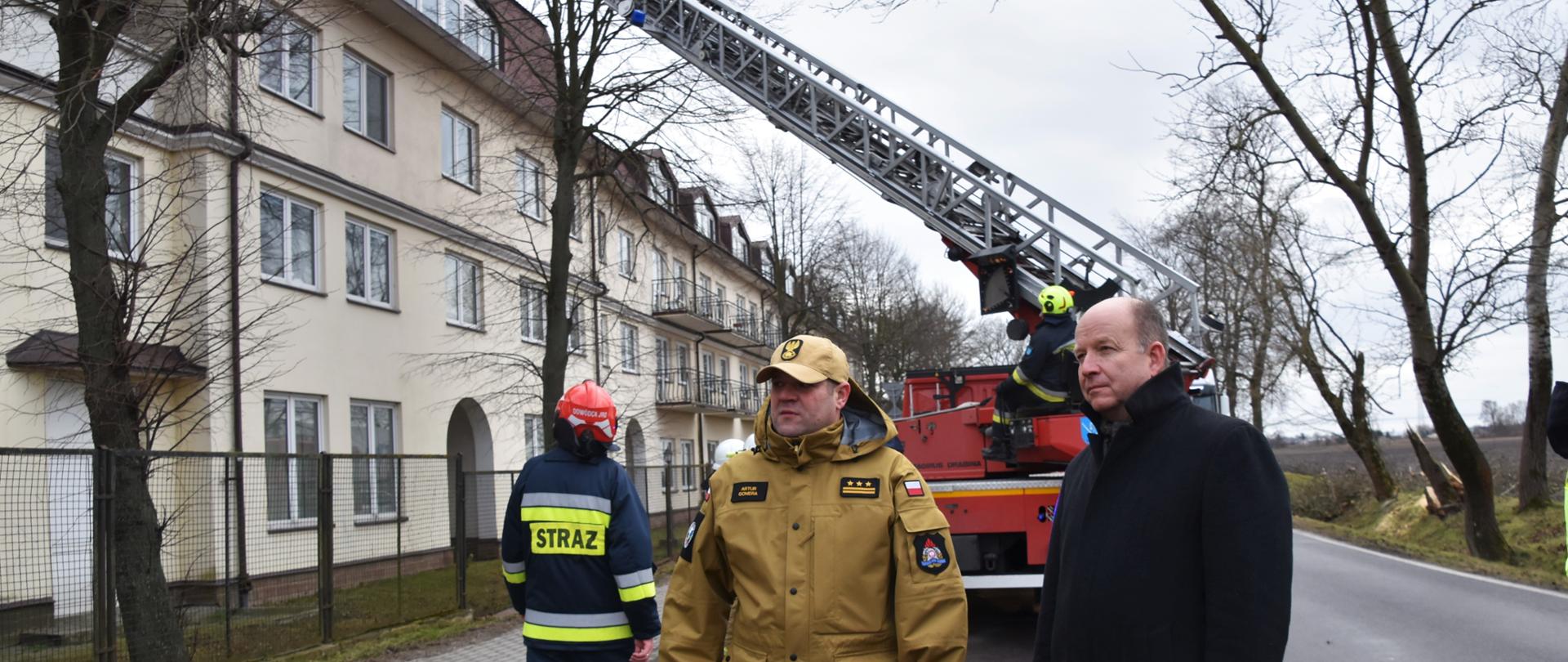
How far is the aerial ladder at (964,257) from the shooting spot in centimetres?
855

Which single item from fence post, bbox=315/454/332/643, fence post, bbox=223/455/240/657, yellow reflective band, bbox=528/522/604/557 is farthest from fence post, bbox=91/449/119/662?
yellow reflective band, bbox=528/522/604/557

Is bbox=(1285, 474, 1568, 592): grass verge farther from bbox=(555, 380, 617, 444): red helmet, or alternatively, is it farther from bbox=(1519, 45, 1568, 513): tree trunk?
bbox=(555, 380, 617, 444): red helmet

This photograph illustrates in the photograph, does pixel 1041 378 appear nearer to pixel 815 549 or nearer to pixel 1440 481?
pixel 815 549

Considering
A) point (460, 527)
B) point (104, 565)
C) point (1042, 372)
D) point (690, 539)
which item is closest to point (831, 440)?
point (690, 539)

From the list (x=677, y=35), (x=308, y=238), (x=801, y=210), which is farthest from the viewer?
(x=801, y=210)

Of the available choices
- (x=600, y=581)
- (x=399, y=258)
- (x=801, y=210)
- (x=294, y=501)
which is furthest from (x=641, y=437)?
(x=600, y=581)

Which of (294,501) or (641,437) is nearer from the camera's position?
(294,501)

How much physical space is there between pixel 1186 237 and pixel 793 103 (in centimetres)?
2434

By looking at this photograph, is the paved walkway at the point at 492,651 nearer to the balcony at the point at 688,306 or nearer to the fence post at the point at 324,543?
the fence post at the point at 324,543

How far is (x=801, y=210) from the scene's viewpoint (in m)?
32.4

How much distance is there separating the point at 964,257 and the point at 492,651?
18.7 feet

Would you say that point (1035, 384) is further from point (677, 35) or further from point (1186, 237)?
point (1186, 237)

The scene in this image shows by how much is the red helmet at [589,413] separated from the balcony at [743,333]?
33.2m

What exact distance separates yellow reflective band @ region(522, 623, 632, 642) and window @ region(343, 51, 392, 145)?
48.3 feet
